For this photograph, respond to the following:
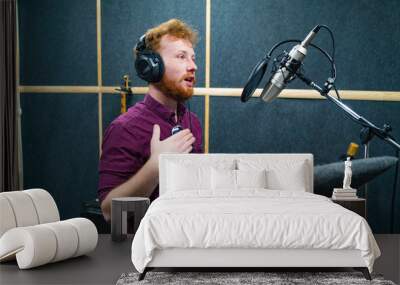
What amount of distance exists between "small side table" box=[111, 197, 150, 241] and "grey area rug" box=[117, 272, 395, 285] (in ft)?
3.77

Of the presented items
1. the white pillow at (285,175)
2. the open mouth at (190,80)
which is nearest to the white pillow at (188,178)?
the white pillow at (285,175)

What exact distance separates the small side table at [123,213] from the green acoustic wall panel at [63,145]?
671mm

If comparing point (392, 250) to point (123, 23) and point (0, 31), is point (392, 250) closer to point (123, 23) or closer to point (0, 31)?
point (123, 23)

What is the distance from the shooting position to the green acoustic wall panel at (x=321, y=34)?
577cm

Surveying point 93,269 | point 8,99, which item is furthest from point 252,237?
point 8,99

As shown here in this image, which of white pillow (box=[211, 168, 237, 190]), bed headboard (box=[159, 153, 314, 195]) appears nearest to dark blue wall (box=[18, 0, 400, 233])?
bed headboard (box=[159, 153, 314, 195])

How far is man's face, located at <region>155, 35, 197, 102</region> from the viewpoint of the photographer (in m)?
5.80

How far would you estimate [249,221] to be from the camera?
13.1 feet

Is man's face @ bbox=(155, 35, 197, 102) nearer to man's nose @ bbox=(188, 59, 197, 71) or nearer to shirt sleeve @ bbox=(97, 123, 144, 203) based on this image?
man's nose @ bbox=(188, 59, 197, 71)

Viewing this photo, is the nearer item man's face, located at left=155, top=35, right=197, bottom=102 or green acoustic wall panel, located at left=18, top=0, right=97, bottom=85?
man's face, located at left=155, top=35, right=197, bottom=102

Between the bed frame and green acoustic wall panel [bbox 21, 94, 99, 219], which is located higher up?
green acoustic wall panel [bbox 21, 94, 99, 219]

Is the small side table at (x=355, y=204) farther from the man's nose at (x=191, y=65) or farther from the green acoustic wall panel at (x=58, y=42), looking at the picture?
the green acoustic wall panel at (x=58, y=42)

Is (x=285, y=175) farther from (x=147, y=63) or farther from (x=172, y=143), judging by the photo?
(x=147, y=63)

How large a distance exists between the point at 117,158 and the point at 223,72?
4.09 ft
